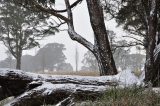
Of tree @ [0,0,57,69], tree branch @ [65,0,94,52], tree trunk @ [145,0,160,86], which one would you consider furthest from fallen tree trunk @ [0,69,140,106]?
tree @ [0,0,57,69]

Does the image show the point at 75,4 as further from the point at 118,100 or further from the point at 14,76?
the point at 118,100

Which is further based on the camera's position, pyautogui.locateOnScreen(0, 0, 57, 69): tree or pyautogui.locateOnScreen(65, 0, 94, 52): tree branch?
pyautogui.locateOnScreen(0, 0, 57, 69): tree

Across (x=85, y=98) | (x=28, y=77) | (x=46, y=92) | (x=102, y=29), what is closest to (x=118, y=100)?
(x=85, y=98)

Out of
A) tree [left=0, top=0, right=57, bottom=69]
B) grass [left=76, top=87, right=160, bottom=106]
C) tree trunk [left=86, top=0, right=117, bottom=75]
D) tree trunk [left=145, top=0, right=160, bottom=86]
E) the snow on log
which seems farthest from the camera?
tree [left=0, top=0, right=57, bottom=69]

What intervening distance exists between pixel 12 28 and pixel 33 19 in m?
2.20

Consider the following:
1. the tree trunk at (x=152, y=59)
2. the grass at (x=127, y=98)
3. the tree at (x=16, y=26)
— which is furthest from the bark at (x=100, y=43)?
the tree at (x=16, y=26)

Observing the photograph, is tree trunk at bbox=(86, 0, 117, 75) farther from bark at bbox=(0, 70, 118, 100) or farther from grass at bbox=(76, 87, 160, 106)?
grass at bbox=(76, 87, 160, 106)

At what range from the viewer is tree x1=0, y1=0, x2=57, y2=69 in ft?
94.7

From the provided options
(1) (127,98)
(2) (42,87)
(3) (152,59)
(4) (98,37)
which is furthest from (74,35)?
(1) (127,98)

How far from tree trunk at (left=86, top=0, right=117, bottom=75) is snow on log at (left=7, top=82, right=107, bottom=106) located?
9.63ft

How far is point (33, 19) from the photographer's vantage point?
1152 inches

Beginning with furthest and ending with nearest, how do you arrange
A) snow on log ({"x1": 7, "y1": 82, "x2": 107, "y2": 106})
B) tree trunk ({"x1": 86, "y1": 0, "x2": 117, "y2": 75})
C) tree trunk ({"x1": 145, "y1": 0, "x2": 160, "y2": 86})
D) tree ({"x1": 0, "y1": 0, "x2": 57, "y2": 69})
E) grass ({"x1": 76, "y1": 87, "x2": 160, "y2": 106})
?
tree ({"x1": 0, "y1": 0, "x2": 57, "y2": 69}) → tree trunk ({"x1": 86, "y1": 0, "x2": 117, "y2": 75}) → tree trunk ({"x1": 145, "y1": 0, "x2": 160, "y2": 86}) → snow on log ({"x1": 7, "y1": 82, "x2": 107, "y2": 106}) → grass ({"x1": 76, "y1": 87, "x2": 160, "y2": 106})

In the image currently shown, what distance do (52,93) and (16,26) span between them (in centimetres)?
2521

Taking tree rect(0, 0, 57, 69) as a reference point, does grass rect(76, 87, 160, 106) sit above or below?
below
